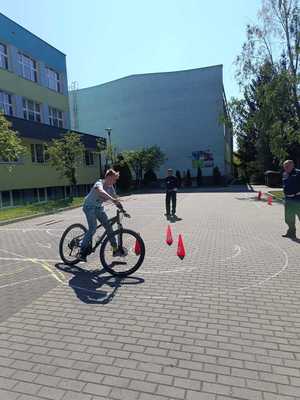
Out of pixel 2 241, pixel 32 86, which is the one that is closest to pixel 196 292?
pixel 2 241

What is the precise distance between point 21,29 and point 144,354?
1195 inches

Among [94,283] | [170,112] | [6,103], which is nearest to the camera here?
[94,283]

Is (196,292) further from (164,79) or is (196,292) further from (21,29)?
(164,79)

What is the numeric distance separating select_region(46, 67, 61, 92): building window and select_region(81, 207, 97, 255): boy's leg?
28.8m

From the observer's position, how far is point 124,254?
6879 mm

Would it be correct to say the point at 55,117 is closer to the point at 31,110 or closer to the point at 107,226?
the point at 31,110

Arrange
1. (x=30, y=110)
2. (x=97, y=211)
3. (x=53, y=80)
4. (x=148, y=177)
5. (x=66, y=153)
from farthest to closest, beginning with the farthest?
(x=148, y=177)
(x=53, y=80)
(x=30, y=110)
(x=66, y=153)
(x=97, y=211)

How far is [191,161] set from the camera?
5284 centimetres

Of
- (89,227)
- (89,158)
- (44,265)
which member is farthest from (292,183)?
(89,158)

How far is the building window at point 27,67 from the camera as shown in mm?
28730

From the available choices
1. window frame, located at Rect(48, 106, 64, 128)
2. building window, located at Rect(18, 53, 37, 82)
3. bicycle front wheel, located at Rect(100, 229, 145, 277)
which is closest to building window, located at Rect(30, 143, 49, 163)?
window frame, located at Rect(48, 106, 64, 128)

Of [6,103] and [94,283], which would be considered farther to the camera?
[6,103]

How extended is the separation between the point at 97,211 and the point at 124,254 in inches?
38.8

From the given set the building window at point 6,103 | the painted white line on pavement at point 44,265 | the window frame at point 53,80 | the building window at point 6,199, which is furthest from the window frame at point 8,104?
the painted white line on pavement at point 44,265
